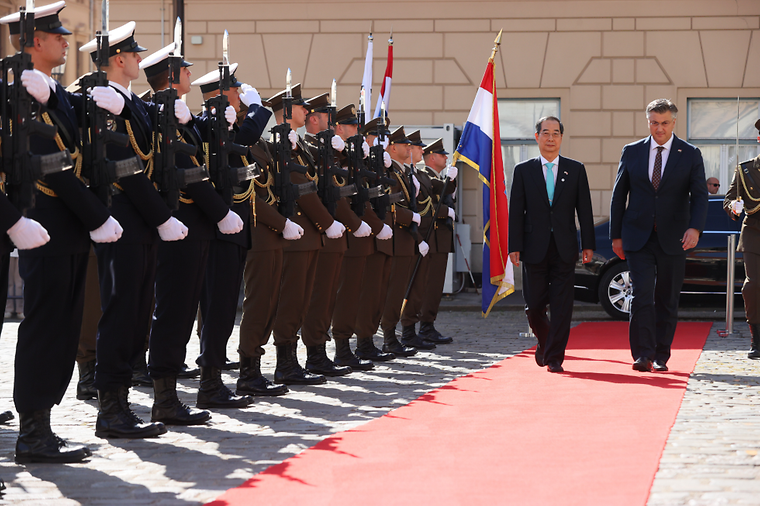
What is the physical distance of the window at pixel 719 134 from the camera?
1577 cm

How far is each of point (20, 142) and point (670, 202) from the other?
4787mm

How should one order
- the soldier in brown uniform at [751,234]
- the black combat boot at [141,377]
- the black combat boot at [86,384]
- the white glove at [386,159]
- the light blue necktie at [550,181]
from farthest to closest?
the white glove at [386,159]
the soldier in brown uniform at [751,234]
the light blue necktie at [550,181]
the black combat boot at [141,377]
the black combat boot at [86,384]

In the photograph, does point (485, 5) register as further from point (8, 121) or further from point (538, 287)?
point (8, 121)

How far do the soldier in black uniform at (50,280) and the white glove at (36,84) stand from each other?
12cm

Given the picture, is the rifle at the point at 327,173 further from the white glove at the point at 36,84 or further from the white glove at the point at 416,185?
the white glove at the point at 36,84

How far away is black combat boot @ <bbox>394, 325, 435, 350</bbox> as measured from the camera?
941 centimetres

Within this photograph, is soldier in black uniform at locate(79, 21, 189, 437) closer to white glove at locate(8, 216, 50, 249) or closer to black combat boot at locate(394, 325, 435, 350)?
white glove at locate(8, 216, 50, 249)

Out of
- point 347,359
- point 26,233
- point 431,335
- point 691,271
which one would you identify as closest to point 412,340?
point 431,335

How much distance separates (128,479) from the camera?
4.21 meters

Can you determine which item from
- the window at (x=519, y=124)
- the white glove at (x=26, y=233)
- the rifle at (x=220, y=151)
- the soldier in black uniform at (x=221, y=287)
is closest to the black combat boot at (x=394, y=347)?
the soldier in black uniform at (x=221, y=287)

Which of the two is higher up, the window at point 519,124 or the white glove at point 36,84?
the window at point 519,124

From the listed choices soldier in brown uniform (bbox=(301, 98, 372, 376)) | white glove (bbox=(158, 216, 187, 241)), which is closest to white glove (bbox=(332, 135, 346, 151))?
soldier in brown uniform (bbox=(301, 98, 372, 376))

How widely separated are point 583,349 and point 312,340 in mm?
2745

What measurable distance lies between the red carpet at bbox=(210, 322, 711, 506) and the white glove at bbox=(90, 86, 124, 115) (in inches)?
68.3
